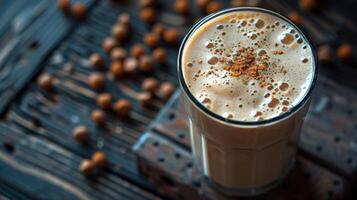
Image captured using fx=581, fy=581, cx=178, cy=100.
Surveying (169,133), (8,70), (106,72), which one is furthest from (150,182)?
(8,70)

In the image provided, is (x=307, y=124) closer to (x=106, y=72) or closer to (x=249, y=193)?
(x=249, y=193)

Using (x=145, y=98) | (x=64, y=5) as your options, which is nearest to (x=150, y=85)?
(x=145, y=98)

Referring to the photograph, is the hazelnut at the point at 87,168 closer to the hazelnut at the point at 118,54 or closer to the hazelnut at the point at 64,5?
the hazelnut at the point at 118,54

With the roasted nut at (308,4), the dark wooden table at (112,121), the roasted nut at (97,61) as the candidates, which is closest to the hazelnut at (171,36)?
the dark wooden table at (112,121)

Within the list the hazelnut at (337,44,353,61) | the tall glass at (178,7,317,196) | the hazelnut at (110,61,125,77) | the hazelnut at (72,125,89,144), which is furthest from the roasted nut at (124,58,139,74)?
the hazelnut at (337,44,353,61)

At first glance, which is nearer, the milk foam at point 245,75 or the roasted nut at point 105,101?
the milk foam at point 245,75

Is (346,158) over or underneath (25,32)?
underneath

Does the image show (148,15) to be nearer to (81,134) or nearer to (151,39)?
(151,39)
